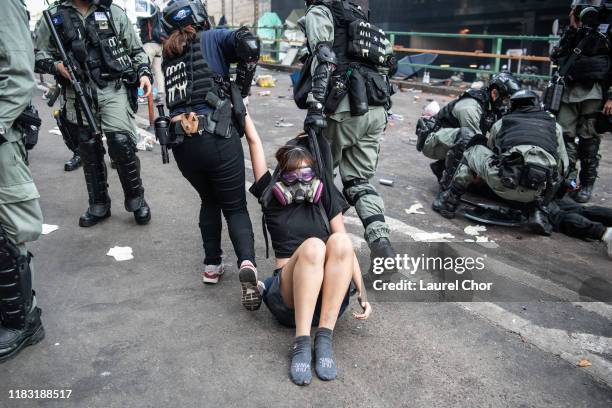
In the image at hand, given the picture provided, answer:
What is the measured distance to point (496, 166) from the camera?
4719 mm

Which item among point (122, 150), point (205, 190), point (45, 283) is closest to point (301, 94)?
point (205, 190)

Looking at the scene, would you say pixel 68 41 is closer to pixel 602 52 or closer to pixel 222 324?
pixel 222 324

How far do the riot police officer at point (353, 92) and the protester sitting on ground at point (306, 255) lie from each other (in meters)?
0.52

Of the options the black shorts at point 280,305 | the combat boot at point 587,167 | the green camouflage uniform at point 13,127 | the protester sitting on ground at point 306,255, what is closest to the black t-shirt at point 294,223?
the protester sitting on ground at point 306,255

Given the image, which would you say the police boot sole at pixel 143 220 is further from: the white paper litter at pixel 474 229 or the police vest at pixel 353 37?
the white paper litter at pixel 474 229

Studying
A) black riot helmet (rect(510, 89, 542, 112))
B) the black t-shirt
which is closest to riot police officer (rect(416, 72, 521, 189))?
black riot helmet (rect(510, 89, 542, 112))

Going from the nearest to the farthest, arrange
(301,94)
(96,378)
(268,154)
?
(96,378) → (301,94) → (268,154)

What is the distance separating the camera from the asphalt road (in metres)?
2.57

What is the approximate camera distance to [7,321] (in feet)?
9.37

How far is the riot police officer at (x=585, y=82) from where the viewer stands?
528 centimetres

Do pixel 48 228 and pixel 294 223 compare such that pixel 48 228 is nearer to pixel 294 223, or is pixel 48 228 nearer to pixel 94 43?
pixel 94 43

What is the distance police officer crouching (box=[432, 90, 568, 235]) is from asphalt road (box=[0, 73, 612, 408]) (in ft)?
1.19

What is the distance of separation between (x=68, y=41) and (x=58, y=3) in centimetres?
33

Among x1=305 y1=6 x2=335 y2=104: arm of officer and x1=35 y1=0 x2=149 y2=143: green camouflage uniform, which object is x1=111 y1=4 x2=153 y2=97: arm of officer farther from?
x1=305 y1=6 x2=335 y2=104: arm of officer
